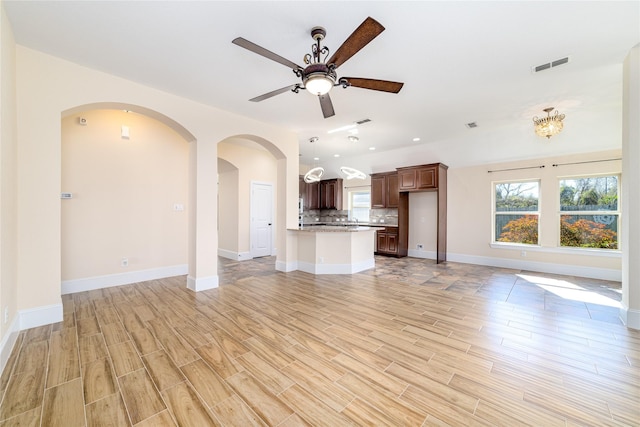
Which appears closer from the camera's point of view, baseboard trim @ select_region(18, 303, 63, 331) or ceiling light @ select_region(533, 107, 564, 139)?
baseboard trim @ select_region(18, 303, 63, 331)

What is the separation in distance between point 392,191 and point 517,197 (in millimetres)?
2921

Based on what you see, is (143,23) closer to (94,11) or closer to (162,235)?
(94,11)

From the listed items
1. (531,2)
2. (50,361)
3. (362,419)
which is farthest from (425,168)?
(50,361)

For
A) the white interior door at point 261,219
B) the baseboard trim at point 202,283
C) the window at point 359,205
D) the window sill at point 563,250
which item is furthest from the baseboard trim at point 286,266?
the window sill at point 563,250

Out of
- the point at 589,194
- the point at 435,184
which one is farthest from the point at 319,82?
the point at 589,194

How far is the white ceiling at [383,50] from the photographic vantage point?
2.25 meters

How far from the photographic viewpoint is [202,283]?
13.4 ft

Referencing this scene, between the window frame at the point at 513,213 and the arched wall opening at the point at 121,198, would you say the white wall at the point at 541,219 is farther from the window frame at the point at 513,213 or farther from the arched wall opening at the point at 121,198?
the arched wall opening at the point at 121,198

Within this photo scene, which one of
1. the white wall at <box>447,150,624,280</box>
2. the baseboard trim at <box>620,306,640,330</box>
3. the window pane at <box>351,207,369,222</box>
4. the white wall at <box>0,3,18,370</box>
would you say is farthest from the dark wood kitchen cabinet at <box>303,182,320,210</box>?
the baseboard trim at <box>620,306,640,330</box>

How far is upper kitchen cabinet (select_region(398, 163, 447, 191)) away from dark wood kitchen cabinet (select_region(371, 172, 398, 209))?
351mm

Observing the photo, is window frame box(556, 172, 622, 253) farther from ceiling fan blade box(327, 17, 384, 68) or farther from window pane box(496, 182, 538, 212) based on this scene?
ceiling fan blade box(327, 17, 384, 68)

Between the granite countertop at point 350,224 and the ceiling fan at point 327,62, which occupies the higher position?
the ceiling fan at point 327,62

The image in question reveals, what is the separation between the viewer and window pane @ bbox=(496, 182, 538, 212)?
5.66 m

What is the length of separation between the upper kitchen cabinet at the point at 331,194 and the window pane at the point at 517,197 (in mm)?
4556
